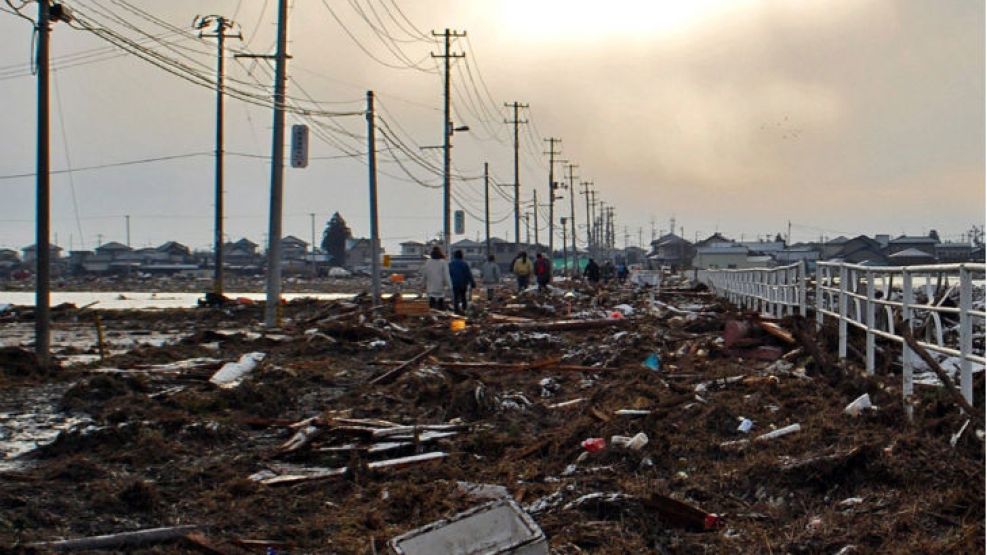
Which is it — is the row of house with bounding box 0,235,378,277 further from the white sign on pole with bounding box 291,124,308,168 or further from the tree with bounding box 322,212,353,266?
the white sign on pole with bounding box 291,124,308,168

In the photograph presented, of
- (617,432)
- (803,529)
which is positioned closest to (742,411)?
(617,432)

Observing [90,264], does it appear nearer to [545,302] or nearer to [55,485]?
[545,302]

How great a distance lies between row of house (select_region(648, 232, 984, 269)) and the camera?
180 feet

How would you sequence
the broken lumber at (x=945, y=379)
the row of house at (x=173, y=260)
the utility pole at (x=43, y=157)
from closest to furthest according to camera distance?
the broken lumber at (x=945, y=379), the utility pole at (x=43, y=157), the row of house at (x=173, y=260)

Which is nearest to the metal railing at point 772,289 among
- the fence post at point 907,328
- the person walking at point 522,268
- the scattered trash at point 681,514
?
the fence post at point 907,328

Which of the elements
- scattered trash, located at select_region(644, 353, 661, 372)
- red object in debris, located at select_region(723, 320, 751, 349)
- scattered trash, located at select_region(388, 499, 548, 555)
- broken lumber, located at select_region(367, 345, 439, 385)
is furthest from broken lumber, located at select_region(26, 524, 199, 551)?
red object in debris, located at select_region(723, 320, 751, 349)

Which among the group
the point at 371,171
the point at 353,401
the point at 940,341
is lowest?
the point at 353,401

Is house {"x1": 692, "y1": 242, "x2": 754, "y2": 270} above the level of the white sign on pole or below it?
below

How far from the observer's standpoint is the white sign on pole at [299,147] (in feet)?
86.9

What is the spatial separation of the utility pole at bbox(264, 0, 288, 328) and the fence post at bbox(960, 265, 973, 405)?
17.6 meters

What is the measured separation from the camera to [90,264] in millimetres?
116000

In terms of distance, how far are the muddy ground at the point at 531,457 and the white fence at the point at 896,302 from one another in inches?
16.6

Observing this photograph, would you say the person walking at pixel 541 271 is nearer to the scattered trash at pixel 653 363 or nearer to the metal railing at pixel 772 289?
the metal railing at pixel 772 289

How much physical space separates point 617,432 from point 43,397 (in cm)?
732
